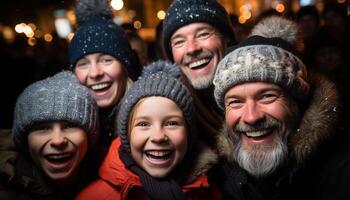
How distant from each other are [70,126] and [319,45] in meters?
4.45

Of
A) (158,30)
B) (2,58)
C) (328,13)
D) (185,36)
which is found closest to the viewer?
(185,36)

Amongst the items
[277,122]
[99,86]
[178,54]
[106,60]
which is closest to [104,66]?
[106,60]

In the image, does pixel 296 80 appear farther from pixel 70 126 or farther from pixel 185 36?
pixel 70 126

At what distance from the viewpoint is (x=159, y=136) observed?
2.79 metres

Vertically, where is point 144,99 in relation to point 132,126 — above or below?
above

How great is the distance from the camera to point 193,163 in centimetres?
303

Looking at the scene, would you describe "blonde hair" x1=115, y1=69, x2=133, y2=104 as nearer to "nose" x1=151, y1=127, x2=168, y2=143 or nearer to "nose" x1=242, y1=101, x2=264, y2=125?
"nose" x1=151, y1=127, x2=168, y2=143

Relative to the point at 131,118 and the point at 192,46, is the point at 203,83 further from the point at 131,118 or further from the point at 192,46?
the point at 131,118

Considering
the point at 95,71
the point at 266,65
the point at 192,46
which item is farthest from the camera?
the point at 192,46

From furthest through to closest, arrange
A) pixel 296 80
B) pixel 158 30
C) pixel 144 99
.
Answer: pixel 158 30 → pixel 144 99 → pixel 296 80

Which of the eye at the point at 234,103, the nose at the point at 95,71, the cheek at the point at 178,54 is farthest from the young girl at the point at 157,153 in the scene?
the cheek at the point at 178,54

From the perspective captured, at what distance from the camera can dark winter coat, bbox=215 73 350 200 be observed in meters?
2.54

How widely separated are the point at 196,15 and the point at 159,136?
1.62 m

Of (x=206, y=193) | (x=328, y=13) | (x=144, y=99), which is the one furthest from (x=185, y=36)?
(x=328, y=13)
